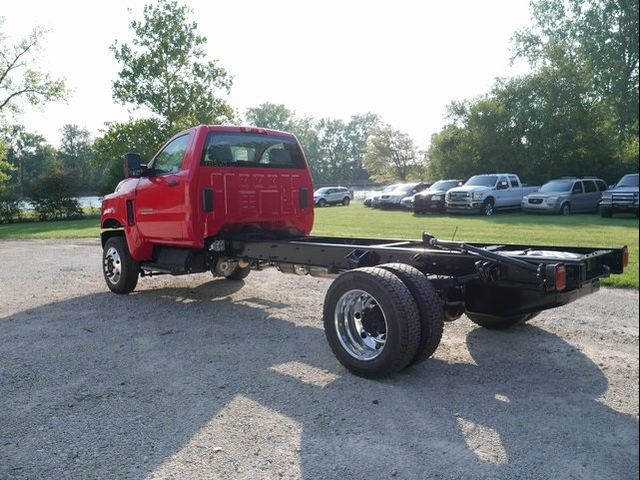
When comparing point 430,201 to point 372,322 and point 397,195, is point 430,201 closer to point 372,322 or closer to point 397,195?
point 397,195

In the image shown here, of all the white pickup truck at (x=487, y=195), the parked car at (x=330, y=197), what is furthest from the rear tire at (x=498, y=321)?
the parked car at (x=330, y=197)

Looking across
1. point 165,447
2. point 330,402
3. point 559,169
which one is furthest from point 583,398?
point 559,169

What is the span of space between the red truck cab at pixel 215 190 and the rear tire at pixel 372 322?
2.74 meters

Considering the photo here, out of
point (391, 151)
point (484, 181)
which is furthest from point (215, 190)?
point (391, 151)

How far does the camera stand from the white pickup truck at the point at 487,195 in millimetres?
26047

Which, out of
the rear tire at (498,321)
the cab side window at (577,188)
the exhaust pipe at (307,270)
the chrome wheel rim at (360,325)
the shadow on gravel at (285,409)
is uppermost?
the cab side window at (577,188)

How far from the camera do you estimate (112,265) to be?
27.7ft

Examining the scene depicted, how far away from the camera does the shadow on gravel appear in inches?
124

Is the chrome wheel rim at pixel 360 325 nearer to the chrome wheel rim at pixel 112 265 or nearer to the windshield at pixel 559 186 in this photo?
the chrome wheel rim at pixel 112 265

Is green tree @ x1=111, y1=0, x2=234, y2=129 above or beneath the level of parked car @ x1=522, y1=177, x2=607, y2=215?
above

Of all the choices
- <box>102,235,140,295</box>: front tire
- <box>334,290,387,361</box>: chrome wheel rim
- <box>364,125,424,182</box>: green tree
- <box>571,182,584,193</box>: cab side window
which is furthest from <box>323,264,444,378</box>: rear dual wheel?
<box>364,125,424,182</box>: green tree

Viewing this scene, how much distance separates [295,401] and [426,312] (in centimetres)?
120

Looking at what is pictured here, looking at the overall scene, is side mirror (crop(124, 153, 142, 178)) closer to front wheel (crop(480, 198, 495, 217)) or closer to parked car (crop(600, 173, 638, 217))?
parked car (crop(600, 173, 638, 217))

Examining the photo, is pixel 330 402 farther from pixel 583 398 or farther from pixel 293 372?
pixel 583 398
